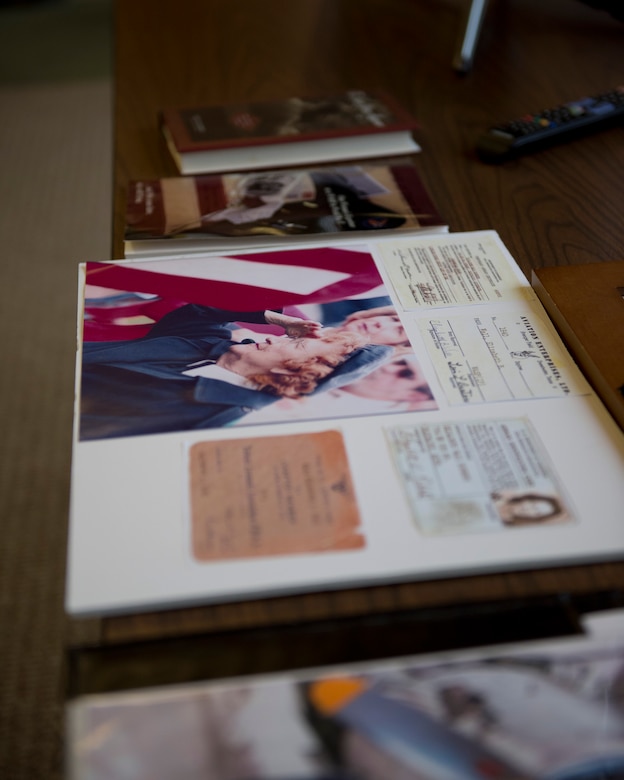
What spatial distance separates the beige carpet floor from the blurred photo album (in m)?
0.35

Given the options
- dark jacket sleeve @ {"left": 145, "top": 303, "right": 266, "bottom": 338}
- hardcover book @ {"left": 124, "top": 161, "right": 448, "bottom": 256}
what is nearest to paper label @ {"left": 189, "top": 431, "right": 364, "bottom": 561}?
dark jacket sleeve @ {"left": 145, "top": 303, "right": 266, "bottom": 338}

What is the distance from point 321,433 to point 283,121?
20.2 inches

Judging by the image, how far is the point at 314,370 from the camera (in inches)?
21.5

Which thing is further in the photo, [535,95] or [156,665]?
[535,95]

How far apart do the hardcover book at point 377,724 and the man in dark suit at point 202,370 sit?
181 millimetres

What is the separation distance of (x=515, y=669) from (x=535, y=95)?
0.81 meters

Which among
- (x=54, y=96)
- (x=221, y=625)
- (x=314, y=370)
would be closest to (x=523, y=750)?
(x=221, y=625)

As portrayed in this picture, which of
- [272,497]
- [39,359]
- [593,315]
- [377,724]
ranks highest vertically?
[39,359]

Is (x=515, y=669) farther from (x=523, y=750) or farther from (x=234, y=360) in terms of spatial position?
(x=234, y=360)

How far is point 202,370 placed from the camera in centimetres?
54

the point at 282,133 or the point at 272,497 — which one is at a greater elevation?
the point at 282,133

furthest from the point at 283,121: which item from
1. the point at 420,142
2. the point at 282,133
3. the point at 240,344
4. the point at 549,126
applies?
the point at 240,344

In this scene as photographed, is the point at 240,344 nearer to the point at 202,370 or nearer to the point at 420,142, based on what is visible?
the point at 202,370

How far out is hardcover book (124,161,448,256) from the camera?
2.31 feet
